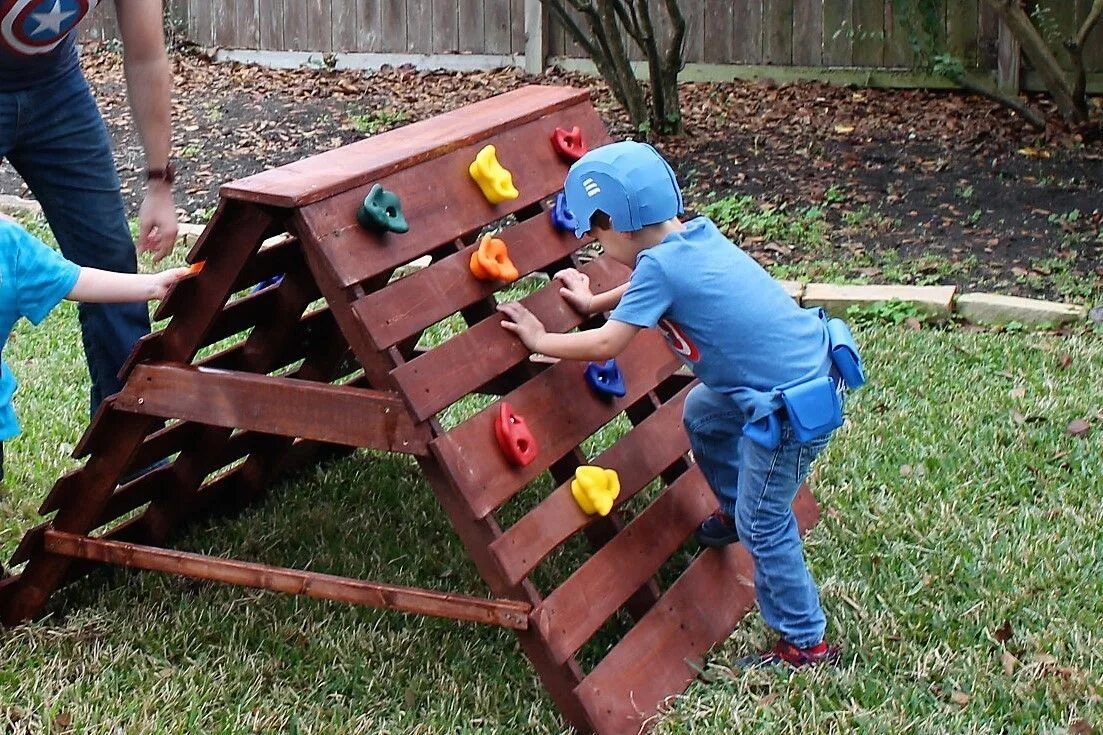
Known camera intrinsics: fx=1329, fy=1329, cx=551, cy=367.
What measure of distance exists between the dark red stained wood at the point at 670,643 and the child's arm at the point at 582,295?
2.36 feet

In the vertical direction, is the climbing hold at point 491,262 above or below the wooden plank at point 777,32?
below

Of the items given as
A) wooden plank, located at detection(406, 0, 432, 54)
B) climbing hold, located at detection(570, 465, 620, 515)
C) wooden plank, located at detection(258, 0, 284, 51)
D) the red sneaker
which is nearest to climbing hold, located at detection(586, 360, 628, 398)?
climbing hold, located at detection(570, 465, 620, 515)

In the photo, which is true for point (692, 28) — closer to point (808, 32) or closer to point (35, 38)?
point (808, 32)

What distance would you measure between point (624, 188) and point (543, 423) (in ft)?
1.99

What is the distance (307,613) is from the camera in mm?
3611

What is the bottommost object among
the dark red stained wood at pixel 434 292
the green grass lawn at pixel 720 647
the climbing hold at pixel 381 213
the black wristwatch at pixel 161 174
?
the green grass lawn at pixel 720 647

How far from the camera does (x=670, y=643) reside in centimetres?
325

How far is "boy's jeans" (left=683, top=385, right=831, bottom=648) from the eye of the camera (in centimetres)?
311

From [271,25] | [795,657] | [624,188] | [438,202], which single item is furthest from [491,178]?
[271,25]

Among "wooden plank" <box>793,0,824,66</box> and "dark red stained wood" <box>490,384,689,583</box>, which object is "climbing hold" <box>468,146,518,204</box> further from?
"wooden plank" <box>793,0,824,66</box>

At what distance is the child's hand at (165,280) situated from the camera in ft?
10.2

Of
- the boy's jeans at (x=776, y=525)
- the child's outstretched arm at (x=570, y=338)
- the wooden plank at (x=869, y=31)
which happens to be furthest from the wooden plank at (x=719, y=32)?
the child's outstretched arm at (x=570, y=338)

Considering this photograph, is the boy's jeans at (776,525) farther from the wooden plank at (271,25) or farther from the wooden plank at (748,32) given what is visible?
the wooden plank at (271,25)

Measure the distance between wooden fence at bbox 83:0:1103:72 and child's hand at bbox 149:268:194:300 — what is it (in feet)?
20.6
